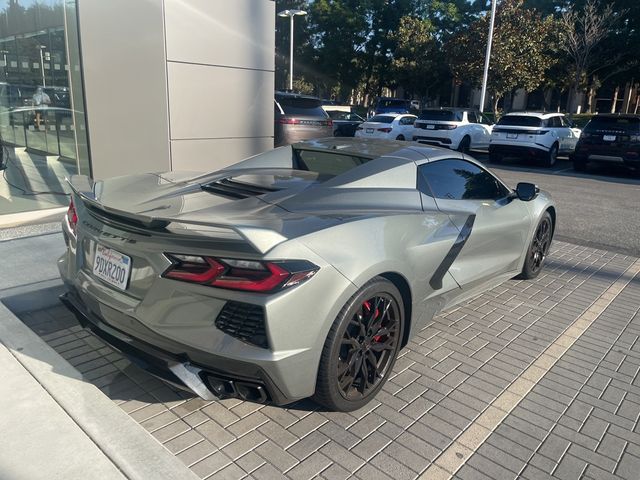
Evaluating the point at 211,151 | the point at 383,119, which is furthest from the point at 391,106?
the point at 211,151

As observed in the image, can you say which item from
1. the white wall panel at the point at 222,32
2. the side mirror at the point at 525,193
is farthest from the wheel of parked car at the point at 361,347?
the white wall panel at the point at 222,32

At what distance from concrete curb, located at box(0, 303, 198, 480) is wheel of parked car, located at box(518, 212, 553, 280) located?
3873mm

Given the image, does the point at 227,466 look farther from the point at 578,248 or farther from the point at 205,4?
the point at 205,4

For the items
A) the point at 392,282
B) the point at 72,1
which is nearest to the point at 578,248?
the point at 392,282

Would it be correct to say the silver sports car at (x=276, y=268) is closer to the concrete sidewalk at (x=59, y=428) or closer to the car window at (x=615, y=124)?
the concrete sidewalk at (x=59, y=428)

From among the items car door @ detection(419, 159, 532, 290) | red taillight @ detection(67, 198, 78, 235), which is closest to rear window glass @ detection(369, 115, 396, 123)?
car door @ detection(419, 159, 532, 290)

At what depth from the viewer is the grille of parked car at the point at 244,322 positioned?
241 cm

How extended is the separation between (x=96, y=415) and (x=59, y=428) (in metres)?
0.18

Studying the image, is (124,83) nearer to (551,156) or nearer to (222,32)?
(222,32)

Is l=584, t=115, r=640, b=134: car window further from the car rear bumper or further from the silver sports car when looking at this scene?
the car rear bumper

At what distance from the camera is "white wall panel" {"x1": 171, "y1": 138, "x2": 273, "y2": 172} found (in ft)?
24.2

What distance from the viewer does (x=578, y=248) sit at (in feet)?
22.6

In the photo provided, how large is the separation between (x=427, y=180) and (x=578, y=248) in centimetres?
409

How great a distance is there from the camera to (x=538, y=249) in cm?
539
